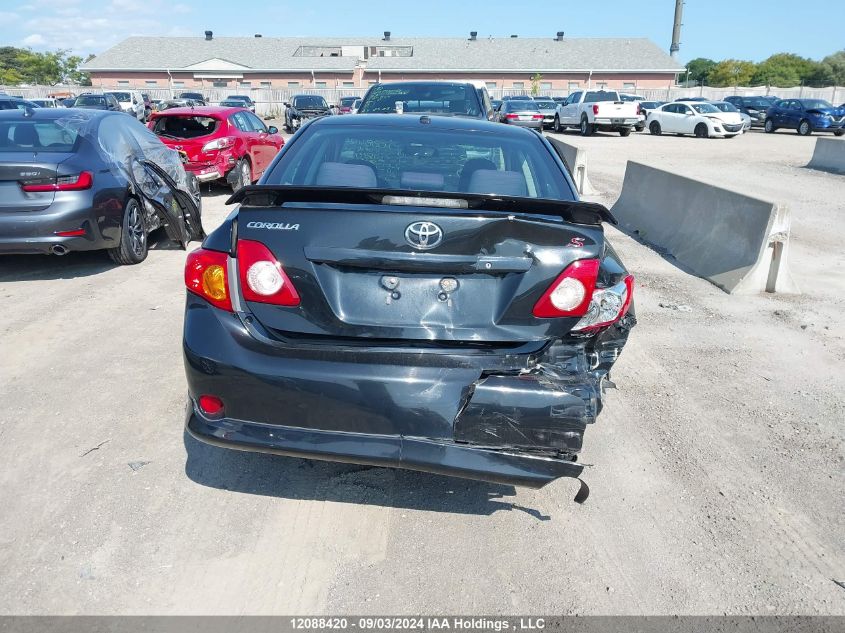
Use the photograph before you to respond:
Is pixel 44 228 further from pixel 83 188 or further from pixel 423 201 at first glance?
pixel 423 201

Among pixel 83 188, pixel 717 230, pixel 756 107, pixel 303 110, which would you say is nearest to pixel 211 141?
pixel 83 188

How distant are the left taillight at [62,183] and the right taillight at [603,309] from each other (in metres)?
5.64

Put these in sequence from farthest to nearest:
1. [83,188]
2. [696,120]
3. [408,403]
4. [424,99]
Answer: [696,120]
[424,99]
[83,188]
[408,403]

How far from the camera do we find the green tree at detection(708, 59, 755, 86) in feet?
280

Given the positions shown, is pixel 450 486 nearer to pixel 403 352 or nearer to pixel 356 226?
pixel 403 352

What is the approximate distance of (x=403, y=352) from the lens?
8.77ft

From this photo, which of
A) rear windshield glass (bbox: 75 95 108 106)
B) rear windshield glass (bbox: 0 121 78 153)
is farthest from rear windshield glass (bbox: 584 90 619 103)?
rear windshield glass (bbox: 0 121 78 153)

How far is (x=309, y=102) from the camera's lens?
3000cm

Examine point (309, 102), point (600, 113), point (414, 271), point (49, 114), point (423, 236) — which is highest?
point (49, 114)

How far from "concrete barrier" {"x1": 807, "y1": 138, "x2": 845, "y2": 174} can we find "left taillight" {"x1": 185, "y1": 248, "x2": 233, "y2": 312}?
18.6m

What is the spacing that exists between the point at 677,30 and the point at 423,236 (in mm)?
75144

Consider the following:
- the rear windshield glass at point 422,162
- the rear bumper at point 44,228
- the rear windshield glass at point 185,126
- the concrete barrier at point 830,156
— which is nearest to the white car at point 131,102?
the rear windshield glass at point 185,126

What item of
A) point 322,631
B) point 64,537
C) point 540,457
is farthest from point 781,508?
point 64,537

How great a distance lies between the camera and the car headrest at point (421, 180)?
11.5 ft
